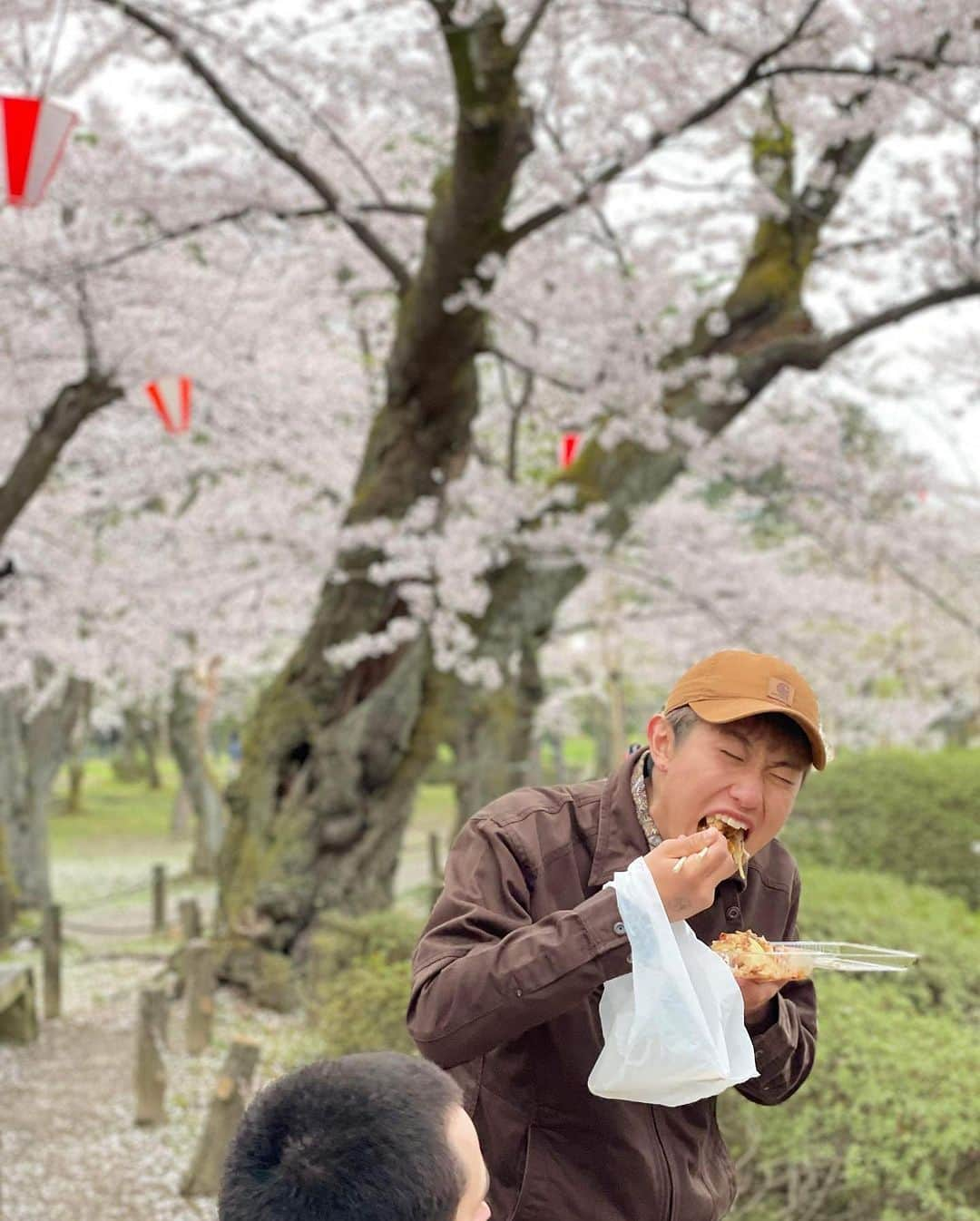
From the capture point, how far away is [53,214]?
10.5 metres

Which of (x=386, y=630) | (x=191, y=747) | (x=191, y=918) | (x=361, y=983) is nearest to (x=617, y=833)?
(x=361, y=983)

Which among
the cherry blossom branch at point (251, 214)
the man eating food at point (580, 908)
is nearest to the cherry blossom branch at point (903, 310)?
the cherry blossom branch at point (251, 214)

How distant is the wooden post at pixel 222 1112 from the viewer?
5289 millimetres

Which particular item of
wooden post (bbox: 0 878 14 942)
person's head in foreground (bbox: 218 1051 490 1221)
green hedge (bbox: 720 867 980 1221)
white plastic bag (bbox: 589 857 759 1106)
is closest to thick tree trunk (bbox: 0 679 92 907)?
wooden post (bbox: 0 878 14 942)

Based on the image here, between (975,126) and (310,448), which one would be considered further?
(310,448)

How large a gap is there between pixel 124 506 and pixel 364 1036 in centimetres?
1023

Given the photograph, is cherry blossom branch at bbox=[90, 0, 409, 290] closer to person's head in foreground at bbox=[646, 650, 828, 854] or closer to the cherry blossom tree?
the cherry blossom tree

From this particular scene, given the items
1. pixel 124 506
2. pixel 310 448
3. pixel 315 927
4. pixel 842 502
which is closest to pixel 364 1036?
pixel 315 927

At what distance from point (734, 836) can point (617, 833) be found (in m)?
0.17

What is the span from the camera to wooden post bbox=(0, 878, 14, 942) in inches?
509

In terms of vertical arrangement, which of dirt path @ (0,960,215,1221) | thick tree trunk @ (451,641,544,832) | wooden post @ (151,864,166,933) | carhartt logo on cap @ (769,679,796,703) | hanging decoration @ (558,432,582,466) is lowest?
wooden post @ (151,864,166,933)

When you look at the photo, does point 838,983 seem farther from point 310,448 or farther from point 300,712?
point 310,448

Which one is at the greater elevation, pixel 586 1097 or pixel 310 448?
pixel 310 448

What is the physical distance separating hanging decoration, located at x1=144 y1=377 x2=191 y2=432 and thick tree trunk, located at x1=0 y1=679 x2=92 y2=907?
26.6 feet
